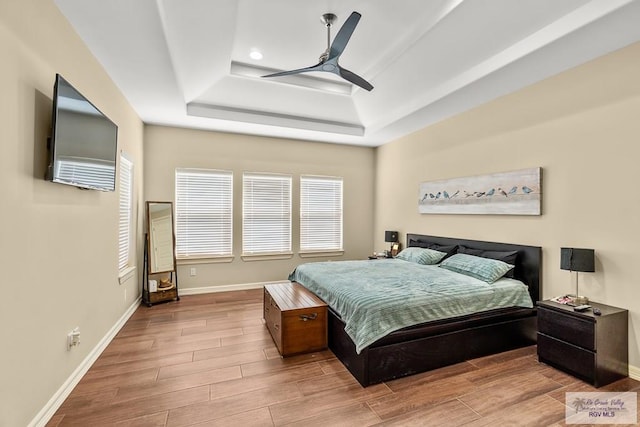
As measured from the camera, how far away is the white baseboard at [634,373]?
2.55 metres

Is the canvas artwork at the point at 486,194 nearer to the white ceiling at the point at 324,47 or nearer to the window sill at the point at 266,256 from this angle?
the white ceiling at the point at 324,47

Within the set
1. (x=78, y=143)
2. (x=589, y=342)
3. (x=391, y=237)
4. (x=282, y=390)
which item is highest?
(x=78, y=143)

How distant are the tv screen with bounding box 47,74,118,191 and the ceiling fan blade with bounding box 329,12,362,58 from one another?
1985mm

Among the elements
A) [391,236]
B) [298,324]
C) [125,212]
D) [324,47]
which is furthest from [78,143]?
[391,236]

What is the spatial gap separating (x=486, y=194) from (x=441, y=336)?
2.12 meters

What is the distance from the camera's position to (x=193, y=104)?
14.2ft

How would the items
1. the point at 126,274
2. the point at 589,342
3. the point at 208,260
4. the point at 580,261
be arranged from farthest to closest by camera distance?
the point at 208,260, the point at 126,274, the point at 580,261, the point at 589,342

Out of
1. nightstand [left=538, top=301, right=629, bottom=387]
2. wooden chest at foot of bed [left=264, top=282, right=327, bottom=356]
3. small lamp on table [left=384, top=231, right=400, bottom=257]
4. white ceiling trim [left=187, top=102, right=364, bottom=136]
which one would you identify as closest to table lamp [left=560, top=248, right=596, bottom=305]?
nightstand [left=538, top=301, right=629, bottom=387]

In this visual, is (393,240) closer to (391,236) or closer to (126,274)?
(391,236)

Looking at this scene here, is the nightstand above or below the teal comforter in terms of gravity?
below

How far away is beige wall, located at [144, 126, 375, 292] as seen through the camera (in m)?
4.93

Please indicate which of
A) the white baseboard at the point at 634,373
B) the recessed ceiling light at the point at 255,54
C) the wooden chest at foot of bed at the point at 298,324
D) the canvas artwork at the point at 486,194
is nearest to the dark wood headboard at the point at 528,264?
the canvas artwork at the point at 486,194

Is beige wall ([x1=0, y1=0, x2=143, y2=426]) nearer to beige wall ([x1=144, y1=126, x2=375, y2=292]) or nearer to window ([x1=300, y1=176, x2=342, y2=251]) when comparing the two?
beige wall ([x1=144, y1=126, x2=375, y2=292])

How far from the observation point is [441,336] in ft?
8.98
